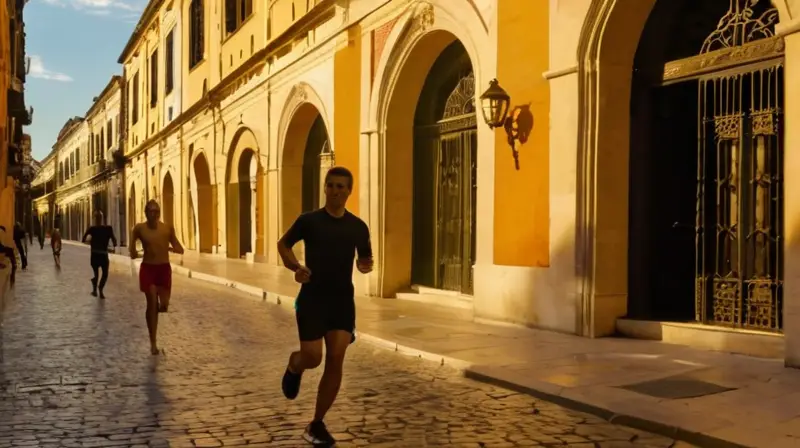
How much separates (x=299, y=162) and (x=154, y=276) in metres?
12.0

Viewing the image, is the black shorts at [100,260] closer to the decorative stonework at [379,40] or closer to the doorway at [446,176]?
the doorway at [446,176]

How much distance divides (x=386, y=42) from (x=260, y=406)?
29.6 feet

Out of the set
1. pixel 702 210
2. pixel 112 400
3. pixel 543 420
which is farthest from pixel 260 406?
pixel 702 210

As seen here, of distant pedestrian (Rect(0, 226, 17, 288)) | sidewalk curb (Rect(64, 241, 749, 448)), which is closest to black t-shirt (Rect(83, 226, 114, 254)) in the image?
distant pedestrian (Rect(0, 226, 17, 288))

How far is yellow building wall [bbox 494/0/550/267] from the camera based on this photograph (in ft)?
31.6

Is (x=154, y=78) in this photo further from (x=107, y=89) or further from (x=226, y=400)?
(x=226, y=400)

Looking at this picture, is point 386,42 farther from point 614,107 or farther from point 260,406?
point 260,406

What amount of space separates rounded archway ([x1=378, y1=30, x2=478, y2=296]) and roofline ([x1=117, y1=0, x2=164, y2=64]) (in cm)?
2521

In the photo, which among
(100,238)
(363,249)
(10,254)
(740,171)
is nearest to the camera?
(363,249)

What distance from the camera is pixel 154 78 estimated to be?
128ft

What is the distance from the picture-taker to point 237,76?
24.1 meters

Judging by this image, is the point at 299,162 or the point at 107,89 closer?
the point at 299,162

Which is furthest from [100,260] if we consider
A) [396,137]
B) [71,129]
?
[71,129]

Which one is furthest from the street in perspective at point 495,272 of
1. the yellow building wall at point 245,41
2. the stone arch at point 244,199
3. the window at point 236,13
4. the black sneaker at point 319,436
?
the window at point 236,13
